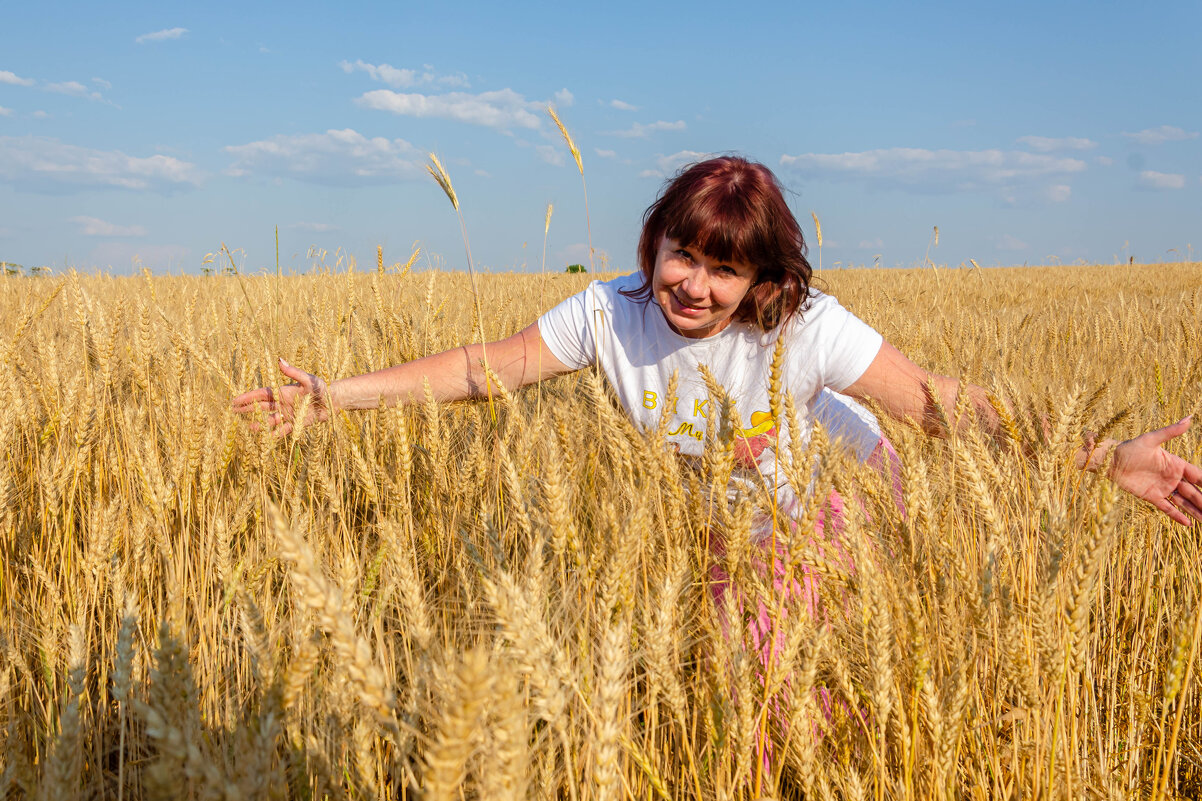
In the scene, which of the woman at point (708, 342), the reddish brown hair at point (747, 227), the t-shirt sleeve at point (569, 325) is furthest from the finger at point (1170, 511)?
the t-shirt sleeve at point (569, 325)

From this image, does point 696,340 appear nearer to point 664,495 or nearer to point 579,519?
point 579,519

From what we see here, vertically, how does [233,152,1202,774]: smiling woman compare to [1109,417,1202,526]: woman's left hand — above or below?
above

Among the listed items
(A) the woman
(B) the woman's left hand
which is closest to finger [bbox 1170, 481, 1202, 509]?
(B) the woman's left hand

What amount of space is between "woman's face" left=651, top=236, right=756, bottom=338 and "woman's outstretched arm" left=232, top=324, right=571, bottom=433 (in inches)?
15.4

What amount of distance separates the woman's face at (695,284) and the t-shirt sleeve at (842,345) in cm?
21

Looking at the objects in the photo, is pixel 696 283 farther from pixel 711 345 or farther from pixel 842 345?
pixel 842 345

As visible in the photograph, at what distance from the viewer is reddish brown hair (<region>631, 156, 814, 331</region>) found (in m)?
1.82

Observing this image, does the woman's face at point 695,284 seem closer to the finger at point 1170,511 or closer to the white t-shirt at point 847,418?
the white t-shirt at point 847,418

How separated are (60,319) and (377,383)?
3.30m

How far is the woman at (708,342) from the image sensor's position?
1.83 m

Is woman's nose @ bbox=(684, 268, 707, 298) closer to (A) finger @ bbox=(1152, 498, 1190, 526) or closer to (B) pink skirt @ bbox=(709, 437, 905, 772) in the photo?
(B) pink skirt @ bbox=(709, 437, 905, 772)

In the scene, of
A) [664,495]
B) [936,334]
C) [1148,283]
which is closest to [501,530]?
[664,495]

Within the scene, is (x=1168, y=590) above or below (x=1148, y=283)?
below

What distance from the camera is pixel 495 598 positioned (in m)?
0.59
